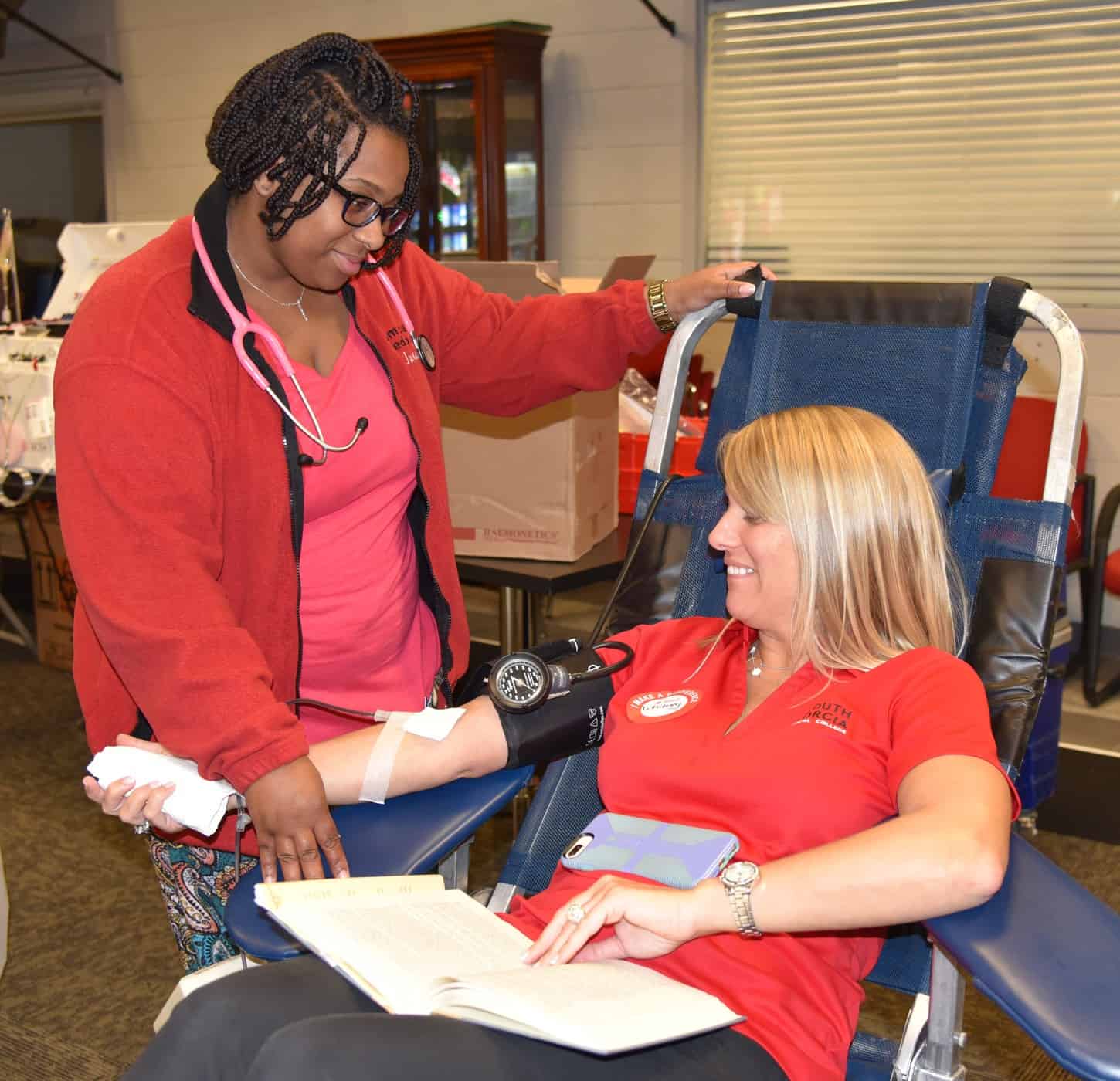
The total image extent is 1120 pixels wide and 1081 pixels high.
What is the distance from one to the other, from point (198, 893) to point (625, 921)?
632mm

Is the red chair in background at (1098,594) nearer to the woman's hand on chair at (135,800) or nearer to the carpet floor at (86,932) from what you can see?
the carpet floor at (86,932)

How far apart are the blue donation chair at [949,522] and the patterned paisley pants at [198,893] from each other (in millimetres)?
346

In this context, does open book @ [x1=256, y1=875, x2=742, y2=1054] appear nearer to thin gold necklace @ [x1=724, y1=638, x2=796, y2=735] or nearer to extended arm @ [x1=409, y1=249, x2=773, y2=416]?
thin gold necklace @ [x1=724, y1=638, x2=796, y2=735]

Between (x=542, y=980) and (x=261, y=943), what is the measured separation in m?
0.29

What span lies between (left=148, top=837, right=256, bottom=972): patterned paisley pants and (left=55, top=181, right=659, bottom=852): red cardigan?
0.19 feet

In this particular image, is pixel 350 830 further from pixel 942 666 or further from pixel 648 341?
pixel 648 341

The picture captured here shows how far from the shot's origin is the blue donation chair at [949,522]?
1197 millimetres

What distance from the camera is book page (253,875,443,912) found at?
1.25m

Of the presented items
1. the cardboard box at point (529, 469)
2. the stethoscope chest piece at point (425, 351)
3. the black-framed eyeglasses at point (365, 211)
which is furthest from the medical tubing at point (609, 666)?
the cardboard box at point (529, 469)

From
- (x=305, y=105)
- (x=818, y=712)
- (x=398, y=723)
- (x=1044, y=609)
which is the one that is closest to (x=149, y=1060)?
(x=398, y=723)

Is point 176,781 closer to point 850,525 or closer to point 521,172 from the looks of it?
point 850,525

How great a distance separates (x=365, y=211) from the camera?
1.45 meters

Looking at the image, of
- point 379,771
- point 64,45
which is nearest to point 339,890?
point 379,771

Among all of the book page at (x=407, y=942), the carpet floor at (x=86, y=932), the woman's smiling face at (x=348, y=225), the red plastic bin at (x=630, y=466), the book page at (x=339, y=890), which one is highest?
the woman's smiling face at (x=348, y=225)
